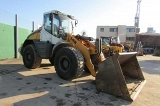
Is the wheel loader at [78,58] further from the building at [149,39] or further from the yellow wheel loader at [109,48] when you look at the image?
the building at [149,39]

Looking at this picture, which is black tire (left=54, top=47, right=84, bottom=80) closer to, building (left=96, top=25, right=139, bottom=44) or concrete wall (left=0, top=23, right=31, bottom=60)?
concrete wall (left=0, top=23, right=31, bottom=60)

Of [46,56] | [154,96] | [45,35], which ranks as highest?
[45,35]

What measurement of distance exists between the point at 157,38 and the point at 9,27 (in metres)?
37.3

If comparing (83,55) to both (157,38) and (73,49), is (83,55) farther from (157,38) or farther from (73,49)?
(157,38)

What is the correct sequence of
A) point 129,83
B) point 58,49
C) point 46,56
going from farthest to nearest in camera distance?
point 46,56
point 58,49
point 129,83

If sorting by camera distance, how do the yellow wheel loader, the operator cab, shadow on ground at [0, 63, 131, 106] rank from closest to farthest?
shadow on ground at [0, 63, 131, 106], the operator cab, the yellow wheel loader

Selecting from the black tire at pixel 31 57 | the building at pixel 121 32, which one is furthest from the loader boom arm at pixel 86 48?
the building at pixel 121 32

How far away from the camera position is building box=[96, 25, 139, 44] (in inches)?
2051

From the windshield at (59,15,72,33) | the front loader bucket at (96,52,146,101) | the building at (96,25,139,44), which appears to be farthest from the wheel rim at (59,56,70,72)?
the building at (96,25,139,44)

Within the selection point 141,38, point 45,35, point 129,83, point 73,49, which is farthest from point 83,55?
point 141,38

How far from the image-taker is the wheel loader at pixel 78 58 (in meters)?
5.84

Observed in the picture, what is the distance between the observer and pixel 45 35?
891cm

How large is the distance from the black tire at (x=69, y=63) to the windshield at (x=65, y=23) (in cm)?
190

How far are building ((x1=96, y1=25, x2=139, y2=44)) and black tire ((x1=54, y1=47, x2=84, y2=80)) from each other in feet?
151
